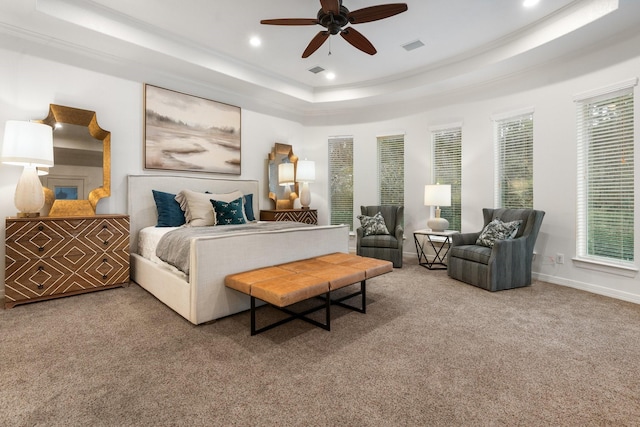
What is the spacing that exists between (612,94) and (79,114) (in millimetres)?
6258

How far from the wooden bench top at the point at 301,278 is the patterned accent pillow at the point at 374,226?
78.2 inches

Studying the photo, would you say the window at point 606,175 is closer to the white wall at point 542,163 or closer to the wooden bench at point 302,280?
the white wall at point 542,163

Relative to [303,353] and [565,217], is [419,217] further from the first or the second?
[303,353]

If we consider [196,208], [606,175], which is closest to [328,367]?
[196,208]

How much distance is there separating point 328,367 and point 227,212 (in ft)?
8.64

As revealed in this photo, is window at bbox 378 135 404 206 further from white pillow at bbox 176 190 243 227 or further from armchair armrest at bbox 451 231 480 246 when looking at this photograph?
white pillow at bbox 176 190 243 227

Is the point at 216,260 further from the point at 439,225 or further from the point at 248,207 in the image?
the point at 439,225

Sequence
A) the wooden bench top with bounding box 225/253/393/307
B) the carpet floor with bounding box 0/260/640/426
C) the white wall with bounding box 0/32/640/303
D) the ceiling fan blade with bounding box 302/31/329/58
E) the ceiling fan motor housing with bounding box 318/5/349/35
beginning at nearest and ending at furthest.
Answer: the carpet floor with bounding box 0/260/640/426 → the wooden bench top with bounding box 225/253/393/307 → the ceiling fan motor housing with bounding box 318/5/349/35 → the ceiling fan blade with bounding box 302/31/329/58 → the white wall with bounding box 0/32/640/303

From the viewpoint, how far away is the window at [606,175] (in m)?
3.30

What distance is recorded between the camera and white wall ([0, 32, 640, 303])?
331 centimetres

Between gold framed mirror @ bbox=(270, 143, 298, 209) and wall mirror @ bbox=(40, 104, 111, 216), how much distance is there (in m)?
2.56

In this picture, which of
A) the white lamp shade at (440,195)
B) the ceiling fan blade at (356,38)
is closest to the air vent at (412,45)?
the ceiling fan blade at (356,38)

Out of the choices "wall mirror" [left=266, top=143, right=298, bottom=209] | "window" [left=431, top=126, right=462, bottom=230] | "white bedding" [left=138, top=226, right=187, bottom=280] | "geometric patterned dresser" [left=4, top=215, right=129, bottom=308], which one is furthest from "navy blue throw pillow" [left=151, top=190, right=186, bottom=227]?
"window" [left=431, top=126, right=462, bottom=230]

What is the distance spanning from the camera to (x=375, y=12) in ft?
8.84
